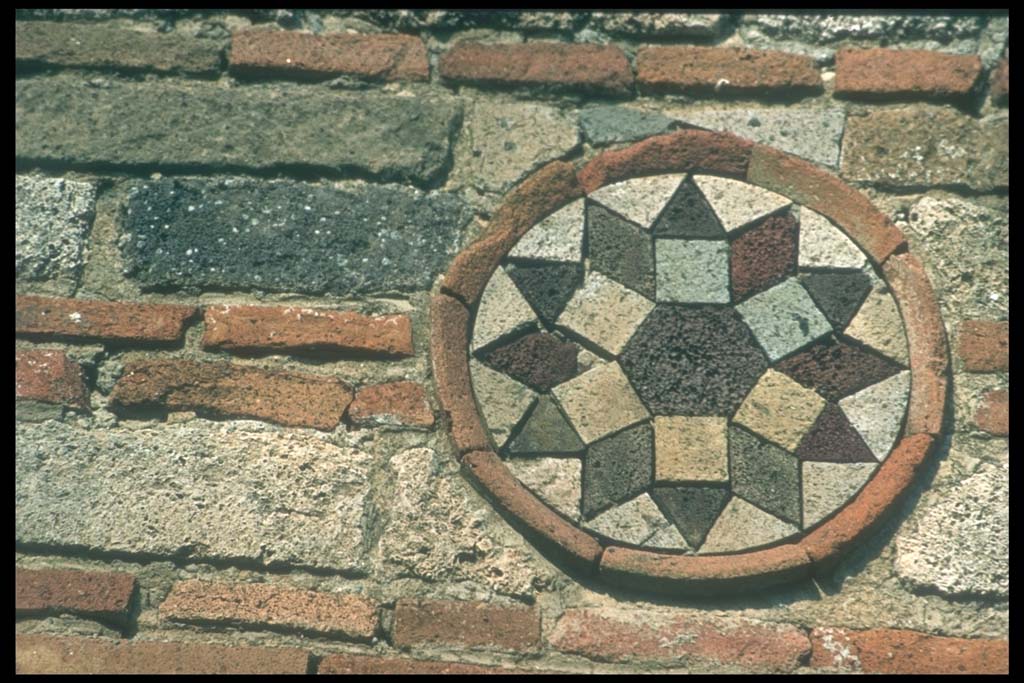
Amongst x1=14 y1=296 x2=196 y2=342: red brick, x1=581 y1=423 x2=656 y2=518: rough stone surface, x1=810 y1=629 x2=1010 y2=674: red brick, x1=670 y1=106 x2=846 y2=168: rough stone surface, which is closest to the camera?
x1=810 y1=629 x2=1010 y2=674: red brick

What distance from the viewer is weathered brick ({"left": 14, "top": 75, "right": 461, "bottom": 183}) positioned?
2.55 metres

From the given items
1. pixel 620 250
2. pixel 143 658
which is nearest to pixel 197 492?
pixel 143 658

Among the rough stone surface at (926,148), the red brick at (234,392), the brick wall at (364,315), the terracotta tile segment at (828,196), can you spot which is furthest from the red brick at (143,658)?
the rough stone surface at (926,148)

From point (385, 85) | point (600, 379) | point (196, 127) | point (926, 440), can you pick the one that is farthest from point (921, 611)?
point (196, 127)

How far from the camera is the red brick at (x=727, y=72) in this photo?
102 inches

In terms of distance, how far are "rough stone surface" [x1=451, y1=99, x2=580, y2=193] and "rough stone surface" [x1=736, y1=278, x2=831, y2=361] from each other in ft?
1.81

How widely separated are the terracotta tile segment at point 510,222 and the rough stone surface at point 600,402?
30cm

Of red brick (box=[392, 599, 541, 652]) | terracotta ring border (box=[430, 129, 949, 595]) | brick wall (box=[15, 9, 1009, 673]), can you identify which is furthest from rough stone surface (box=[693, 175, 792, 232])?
red brick (box=[392, 599, 541, 652])

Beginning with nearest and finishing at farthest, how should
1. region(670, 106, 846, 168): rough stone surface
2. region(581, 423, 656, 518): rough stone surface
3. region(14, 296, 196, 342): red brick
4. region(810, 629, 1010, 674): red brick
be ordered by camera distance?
region(810, 629, 1010, 674): red brick → region(581, 423, 656, 518): rough stone surface → region(14, 296, 196, 342): red brick → region(670, 106, 846, 168): rough stone surface

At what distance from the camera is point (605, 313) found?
2438 millimetres

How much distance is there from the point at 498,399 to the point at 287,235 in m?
0.61

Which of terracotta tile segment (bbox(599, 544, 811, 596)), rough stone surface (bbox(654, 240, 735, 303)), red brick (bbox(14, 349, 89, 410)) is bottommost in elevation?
terracotta tile segment (bbox(599, 544, 811, 596))

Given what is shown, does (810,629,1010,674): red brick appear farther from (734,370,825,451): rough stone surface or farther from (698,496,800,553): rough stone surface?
(734,370,825,451): rough stone surface

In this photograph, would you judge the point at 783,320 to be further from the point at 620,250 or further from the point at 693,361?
the point at 620,250
